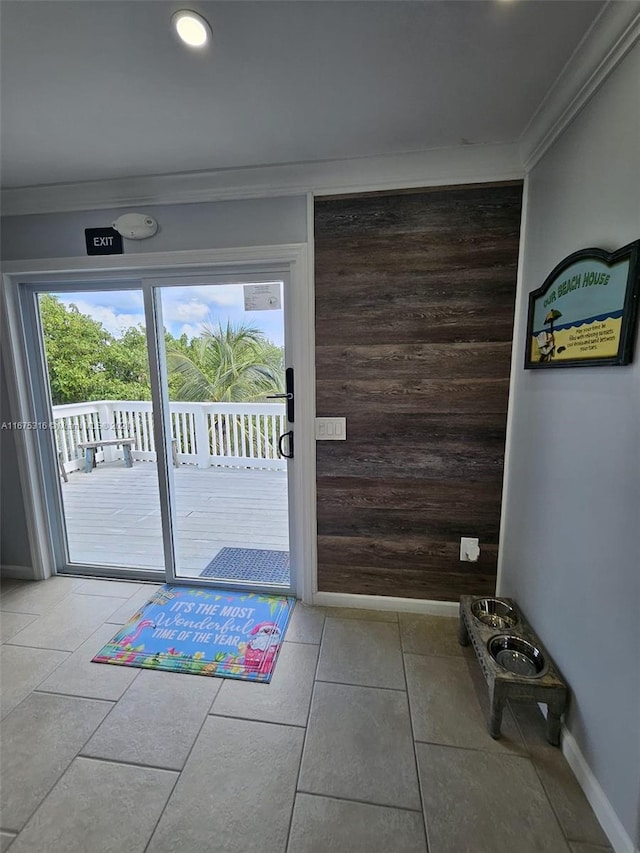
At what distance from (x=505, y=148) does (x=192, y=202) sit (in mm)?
1644

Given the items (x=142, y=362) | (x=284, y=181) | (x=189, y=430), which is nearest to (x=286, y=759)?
(x=189, y=430)

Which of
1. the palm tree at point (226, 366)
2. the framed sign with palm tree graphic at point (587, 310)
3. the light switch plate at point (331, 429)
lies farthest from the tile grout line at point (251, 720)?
the framed sign with palm tree graphic at point (587, 310)

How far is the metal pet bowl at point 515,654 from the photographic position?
1.51 metres

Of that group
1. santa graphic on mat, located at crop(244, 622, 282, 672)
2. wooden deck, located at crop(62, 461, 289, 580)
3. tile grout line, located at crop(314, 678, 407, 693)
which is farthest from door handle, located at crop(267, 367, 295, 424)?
tile grout line, located at crop(314, 678, 407, 693)

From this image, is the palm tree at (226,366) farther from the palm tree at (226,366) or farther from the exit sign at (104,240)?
the exit sign at (104,240)

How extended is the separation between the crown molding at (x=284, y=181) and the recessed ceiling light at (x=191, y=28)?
2.41 feet

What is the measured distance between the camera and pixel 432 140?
66.7 inches

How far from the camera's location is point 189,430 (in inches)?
106

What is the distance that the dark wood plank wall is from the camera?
1.85 metres

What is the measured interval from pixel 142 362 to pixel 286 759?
2225 mm

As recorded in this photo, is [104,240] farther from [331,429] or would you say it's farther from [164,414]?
[331,429]

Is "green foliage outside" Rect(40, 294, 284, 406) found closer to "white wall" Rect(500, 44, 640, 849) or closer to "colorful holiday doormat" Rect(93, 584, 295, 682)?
"colorful holiday doormat" Rect(93, 584, 295, 682)

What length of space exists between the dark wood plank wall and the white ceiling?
1.12 ft

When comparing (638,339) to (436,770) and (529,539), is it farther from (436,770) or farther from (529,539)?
(436,770)
